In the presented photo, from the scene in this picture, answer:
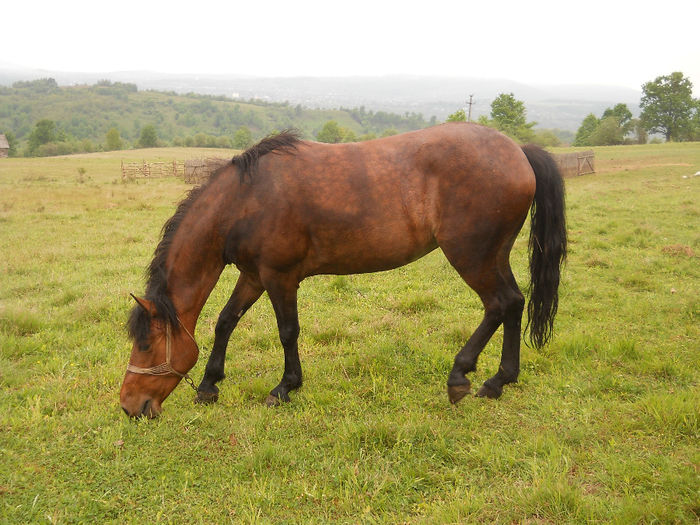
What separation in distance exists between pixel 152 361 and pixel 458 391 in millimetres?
2789

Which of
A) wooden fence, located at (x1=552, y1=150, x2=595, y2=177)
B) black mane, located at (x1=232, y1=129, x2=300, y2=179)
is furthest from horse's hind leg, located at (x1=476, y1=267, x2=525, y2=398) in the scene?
wooden fence, located at (x1=552, y1=150, x2=595, y2=177)

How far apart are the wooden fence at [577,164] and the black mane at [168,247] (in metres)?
26.6

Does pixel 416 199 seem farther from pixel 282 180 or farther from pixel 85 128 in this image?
pixel 85 128

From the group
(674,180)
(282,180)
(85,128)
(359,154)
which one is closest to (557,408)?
(359,154)

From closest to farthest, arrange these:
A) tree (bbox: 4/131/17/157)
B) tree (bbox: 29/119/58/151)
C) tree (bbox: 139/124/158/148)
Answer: tree (bbox: 4/131/17/157) < tree (bbox: 29/119/58/151) < tree (bbox: 139/124/158/148)

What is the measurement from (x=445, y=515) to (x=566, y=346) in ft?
9.72

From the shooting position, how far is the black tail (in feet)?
14.5

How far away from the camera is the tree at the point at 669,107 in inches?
2384

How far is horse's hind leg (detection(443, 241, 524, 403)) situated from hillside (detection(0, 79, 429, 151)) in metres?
112

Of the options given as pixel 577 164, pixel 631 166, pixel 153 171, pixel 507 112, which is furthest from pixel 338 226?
pixel 507 112

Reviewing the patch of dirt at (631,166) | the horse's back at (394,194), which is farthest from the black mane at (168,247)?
the patch of dirt at (631,166)

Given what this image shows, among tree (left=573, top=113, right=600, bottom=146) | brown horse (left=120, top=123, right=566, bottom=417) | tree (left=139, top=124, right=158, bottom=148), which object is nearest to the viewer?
brown horse (left=120, top=123, right=566, bottom=417)

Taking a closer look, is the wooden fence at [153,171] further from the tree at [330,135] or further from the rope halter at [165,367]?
the tree at [330,135]

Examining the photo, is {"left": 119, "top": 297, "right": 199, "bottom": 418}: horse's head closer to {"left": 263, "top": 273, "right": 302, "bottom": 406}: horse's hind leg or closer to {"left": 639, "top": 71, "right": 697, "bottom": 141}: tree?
{"left": 263, "top": 273, "right": 302, "bottom": 406}: horse's hind leg
